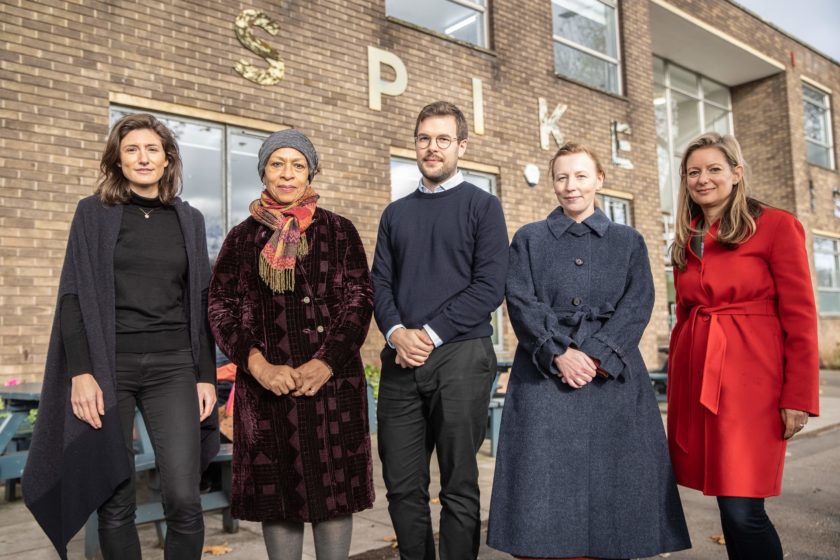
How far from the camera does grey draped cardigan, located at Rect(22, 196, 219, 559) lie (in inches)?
98.0

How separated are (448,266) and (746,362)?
1131 mm

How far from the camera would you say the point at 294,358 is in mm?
2572

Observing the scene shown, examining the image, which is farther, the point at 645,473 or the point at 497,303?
the point at 497,303

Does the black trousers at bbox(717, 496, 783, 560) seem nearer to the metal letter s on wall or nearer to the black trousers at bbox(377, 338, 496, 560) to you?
the black trousers at bbox(377, 338, 496, 560)

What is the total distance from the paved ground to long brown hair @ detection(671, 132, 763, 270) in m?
1.76

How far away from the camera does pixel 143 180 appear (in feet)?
8.71

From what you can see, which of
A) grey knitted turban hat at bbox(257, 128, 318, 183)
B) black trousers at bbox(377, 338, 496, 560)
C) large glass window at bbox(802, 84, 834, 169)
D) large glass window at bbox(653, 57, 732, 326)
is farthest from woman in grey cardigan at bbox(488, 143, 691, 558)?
large glass window at bbox(802, 84, 834, 169)

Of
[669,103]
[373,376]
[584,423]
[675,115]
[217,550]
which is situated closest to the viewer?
[584,423]

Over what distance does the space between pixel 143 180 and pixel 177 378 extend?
75 cm

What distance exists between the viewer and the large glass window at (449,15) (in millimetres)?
8312

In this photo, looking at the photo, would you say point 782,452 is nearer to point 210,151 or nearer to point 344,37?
point 210,151

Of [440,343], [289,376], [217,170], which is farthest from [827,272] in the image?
[289,376]

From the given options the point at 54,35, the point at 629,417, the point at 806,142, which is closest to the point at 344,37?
the point at 54,35

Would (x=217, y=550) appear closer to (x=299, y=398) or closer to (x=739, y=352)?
(x=299, y=398)
